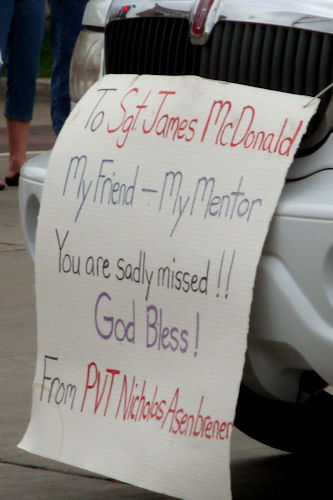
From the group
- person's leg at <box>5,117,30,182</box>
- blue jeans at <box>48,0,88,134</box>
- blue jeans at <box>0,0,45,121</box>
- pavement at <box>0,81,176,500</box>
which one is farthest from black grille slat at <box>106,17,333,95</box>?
person's leg at <box>5,117,30,182</box>

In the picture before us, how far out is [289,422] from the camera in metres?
3.38

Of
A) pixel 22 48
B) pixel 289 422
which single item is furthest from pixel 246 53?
pixel 22 48

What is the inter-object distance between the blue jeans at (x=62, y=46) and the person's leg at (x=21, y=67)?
12.1 inches

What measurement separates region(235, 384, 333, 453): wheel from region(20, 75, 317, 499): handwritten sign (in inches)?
14.3

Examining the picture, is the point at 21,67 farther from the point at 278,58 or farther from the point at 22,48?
the point at 278,58

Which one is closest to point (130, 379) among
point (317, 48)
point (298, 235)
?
point (298, 235)

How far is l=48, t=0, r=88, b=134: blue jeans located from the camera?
279 inches

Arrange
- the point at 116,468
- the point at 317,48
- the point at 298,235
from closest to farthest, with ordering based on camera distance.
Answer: the point at 298,235 < the point at 317,48 < the point at 116,468

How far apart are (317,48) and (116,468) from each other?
1056 mm

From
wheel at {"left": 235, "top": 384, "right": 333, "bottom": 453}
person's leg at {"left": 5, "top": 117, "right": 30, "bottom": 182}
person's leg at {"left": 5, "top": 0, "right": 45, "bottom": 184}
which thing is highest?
wheel at {"left": 235, "top": 384, "right": 333, "bottom": 453}

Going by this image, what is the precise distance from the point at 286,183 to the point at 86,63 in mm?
1024

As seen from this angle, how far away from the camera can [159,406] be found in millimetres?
2887

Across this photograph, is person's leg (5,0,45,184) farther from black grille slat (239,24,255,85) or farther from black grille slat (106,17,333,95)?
black grille slat (239,24,255,85)

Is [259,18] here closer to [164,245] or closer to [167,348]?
[164,245]
